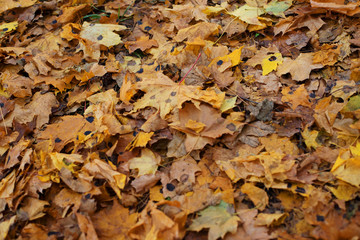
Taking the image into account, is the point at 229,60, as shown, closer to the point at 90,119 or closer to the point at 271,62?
the point at 271,62

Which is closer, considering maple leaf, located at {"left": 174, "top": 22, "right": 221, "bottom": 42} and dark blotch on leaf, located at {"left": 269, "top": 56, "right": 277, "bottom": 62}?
dark blotch on leaf, located at {"left": 269, "top": 56, "right": 277, "bottom": 62}

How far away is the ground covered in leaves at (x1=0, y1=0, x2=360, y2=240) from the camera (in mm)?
1976

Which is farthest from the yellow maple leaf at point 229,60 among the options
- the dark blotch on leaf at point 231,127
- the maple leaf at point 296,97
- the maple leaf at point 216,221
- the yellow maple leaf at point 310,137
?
the maple leaf at point 216,221

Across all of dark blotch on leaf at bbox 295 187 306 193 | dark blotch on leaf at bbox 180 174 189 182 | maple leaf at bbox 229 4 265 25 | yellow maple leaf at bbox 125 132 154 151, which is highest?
maple leaf at bbox 229 4 265 25

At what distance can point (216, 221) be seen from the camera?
1919 millimetres

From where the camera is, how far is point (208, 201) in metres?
2.03

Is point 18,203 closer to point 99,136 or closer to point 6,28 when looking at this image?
point 99,136

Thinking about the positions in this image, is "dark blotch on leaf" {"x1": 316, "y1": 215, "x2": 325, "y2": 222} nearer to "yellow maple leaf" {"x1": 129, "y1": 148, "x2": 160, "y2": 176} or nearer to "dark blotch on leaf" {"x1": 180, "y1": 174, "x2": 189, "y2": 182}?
"dark blotch on leaf" {"x1": 180, "y1": 174, "x2": 189, "y2": 182}

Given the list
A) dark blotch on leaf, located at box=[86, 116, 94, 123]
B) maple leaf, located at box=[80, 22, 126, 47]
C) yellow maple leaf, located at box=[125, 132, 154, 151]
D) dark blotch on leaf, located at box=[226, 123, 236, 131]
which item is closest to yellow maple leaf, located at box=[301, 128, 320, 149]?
dark blotch on leaf, located at box=[226, 123, 236, 131]

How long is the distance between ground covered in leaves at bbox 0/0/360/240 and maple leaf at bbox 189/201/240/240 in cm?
1

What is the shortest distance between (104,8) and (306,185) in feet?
9.80

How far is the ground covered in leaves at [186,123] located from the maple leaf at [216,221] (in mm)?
11

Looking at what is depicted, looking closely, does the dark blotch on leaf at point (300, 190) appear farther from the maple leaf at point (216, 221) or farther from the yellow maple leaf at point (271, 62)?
the yellow maple leaf at point (271, 62)

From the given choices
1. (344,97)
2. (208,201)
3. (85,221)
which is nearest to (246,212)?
(208,201)
